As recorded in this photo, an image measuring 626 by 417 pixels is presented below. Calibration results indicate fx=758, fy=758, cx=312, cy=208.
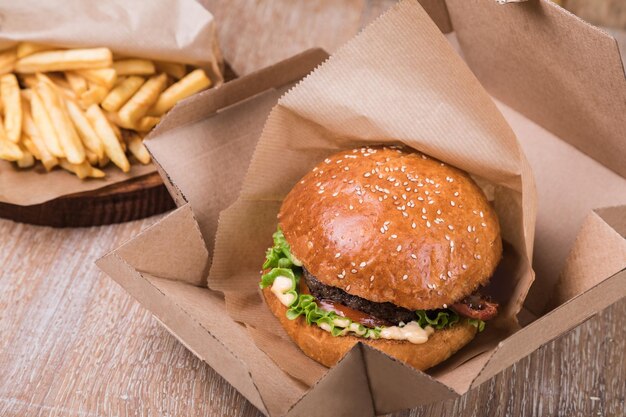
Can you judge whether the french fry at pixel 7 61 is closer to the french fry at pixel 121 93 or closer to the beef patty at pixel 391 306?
the french fry at pixel 121 93

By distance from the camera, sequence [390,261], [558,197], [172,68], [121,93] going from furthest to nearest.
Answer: [172,68] → [121,93] → [558,197] → [390,261]

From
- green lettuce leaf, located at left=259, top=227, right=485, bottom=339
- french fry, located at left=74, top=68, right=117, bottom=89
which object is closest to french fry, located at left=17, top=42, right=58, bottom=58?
french fry, located at left=74, top=68, right=117, bottom=89

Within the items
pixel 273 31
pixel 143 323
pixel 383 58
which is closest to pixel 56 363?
pixel 143 323

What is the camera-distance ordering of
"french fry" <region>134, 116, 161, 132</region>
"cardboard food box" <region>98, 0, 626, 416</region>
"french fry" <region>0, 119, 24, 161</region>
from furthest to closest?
"french fry" <region>134, 116, 161, 132</region>, "french fry" <region>0, 119, 24, 161</region>, "cardboard food box" <region>98, 0, 626, 416</region>

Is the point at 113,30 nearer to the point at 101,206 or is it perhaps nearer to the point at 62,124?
the point at 62,124

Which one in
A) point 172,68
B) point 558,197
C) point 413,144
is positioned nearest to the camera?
point 413,144

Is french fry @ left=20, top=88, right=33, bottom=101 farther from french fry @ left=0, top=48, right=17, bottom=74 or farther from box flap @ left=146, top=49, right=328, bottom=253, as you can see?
box flap @ left=146, top=49, right=328, bottom=253

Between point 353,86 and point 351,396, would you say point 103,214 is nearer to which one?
point 353,86

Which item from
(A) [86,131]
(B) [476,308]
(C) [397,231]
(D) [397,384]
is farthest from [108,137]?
(D) [397,384]
